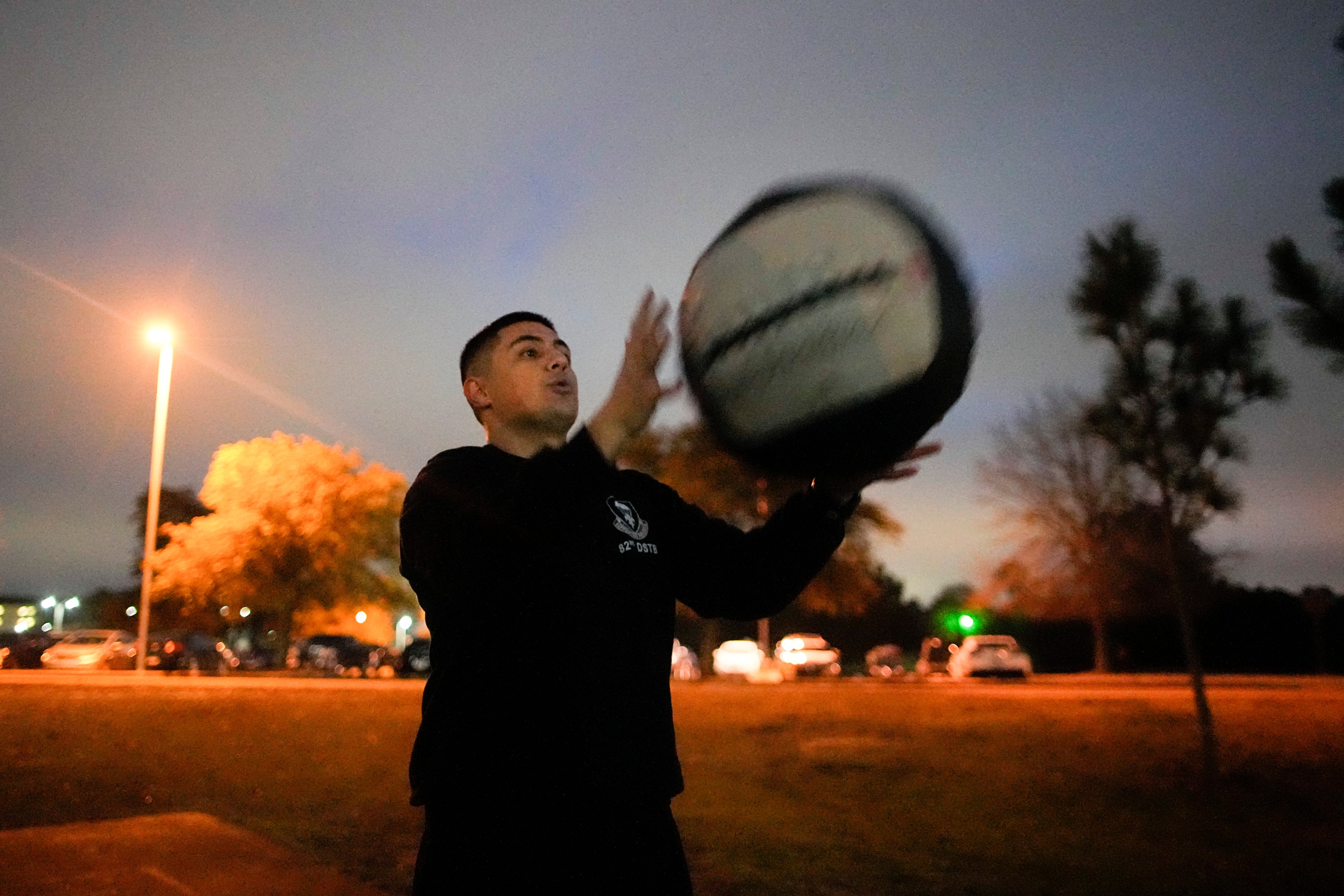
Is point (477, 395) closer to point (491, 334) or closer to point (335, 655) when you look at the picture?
point (491, 334)

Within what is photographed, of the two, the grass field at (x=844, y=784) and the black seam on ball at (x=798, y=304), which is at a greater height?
the black seam on ball at (x=798, y=304)

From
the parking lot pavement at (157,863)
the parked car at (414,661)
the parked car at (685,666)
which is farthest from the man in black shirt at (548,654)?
the parked car at (414,661)

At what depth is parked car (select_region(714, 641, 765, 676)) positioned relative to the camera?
94.7 feet

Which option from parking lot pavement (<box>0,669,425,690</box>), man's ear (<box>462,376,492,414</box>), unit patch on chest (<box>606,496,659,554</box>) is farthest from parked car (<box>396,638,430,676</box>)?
unit patch on chest (<box>606,496,659,554</box>)

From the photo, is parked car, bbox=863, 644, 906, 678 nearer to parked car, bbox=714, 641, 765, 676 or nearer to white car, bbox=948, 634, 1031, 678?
parked car, bbox=714, 641, 765, 676

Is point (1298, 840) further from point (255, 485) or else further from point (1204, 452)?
point (255, 485)

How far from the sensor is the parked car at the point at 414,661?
23.0 meters

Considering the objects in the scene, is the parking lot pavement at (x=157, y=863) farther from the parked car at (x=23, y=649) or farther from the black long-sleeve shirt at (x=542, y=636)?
the parked car at (x=23, y=649)

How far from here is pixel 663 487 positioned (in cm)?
252

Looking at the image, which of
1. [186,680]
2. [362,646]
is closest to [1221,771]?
[186,680]

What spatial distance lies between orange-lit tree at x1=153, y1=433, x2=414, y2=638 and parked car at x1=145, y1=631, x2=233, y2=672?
1.70 m

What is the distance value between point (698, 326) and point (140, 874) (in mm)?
4780

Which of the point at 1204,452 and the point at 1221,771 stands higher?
the point at 1204,452

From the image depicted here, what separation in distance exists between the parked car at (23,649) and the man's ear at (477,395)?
979cm
